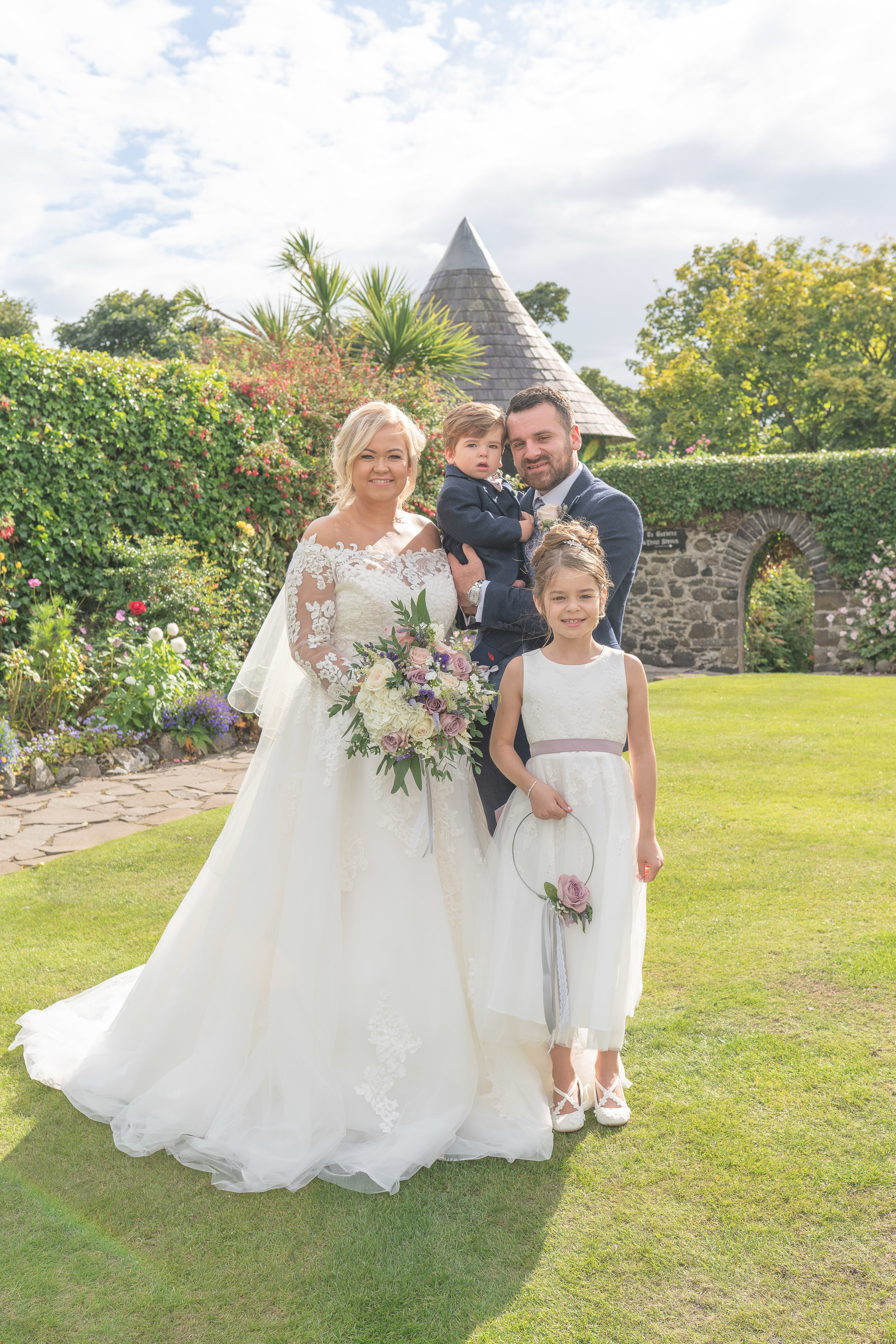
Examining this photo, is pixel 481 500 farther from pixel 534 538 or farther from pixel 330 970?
pixel 330 970

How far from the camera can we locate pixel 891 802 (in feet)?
21.4

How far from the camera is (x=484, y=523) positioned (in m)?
3.14

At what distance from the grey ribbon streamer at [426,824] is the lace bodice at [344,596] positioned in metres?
0.49

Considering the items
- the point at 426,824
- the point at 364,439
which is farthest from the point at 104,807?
the point at 364,439

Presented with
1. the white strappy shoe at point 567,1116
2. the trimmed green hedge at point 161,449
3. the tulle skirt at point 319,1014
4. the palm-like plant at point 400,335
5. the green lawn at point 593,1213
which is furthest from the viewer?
the palm-like plant at point 400,335

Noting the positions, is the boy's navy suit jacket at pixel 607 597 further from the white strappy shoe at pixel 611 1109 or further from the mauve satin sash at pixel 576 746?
the white strappy shoe at pixel 611 1109

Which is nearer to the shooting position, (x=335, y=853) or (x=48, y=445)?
(x=335, y=853)

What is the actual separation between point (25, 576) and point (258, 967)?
257 inches

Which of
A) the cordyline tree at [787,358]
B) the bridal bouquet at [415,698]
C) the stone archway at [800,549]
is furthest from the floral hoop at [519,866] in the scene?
the cordyline tree at [787,358]

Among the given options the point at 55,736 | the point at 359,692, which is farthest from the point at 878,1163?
the point at 55,736

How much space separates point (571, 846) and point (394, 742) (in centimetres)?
66

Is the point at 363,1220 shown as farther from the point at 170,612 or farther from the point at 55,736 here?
the point at 170,612

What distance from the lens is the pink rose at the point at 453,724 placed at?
2840 mm

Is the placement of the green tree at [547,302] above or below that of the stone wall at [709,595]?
above
